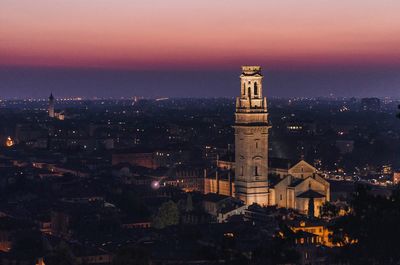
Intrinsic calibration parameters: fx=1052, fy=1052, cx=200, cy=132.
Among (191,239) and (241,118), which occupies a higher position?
(241,118)

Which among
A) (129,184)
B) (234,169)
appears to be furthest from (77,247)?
(129,184)

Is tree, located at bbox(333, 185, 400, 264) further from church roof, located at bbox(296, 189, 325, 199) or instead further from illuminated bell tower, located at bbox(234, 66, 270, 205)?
illuminated bell tower, located at bbox(234, 66, 270, 205)

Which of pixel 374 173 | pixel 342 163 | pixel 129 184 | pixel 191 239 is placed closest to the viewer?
pixel 191 239

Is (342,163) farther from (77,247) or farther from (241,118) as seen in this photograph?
(77,247)

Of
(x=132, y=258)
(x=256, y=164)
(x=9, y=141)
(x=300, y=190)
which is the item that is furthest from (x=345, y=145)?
(x=132, y=258)

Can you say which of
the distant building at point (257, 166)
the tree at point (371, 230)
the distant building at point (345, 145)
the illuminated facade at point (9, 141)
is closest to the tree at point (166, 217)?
the distant building at point (257, 166)

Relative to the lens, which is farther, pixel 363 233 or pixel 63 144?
pixel 63 144

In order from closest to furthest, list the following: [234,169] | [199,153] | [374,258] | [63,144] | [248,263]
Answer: [374,258] < [248,263] < [234,169] < [199,153] < [63,144]

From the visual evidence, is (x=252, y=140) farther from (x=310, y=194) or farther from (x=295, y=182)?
(x=310, y=194)
